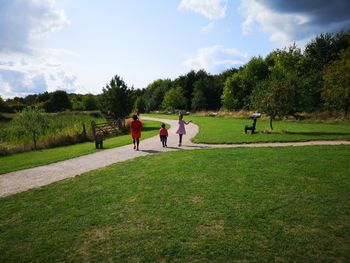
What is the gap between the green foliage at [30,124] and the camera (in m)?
20.3

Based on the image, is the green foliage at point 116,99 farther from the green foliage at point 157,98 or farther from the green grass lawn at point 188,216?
the green foliage at point 157,98

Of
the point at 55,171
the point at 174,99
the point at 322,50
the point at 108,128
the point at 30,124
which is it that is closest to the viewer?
the point at 55,171

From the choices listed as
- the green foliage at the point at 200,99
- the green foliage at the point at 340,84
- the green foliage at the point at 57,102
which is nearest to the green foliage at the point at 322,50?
the green foliage at the point at 340,84

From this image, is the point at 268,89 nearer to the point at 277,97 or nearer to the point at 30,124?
the point at 277,97

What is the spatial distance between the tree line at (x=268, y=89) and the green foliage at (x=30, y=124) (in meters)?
11.9

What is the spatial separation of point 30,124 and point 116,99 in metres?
13.2

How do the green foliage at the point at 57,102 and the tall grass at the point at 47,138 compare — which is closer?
the tall grass at the point at 47,138

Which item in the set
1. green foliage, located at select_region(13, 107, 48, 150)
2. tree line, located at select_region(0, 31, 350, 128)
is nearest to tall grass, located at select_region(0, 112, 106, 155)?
green foliage, located at select_region(13, 107, 48, 150)

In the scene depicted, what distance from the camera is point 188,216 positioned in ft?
19.6

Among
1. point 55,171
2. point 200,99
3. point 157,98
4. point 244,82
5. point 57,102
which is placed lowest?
point 55,171

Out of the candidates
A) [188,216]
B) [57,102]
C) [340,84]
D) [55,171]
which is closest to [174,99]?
[57,102]

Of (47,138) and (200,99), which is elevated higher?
(200,99)

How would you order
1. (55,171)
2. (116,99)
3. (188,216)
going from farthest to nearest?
(116,99)
(55,171)
(188,216)

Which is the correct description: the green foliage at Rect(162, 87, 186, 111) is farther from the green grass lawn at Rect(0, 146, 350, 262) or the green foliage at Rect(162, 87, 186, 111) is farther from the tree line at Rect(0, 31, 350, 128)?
the green grass lawn at Rect(0, 146, 350, 262)
